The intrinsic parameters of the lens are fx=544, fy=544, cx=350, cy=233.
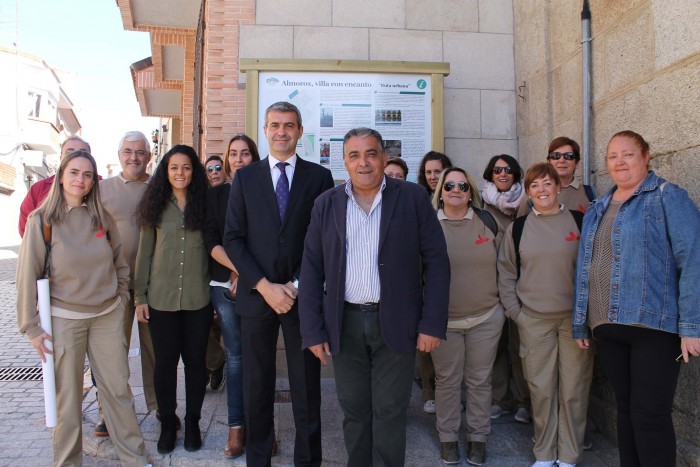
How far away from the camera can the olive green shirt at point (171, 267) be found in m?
3.61

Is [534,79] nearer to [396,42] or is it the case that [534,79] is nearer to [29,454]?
[396,42]

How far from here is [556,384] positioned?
3607 mm

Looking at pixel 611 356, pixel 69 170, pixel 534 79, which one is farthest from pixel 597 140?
pixel 69 170

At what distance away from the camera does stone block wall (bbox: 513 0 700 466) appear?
3291 millimetres

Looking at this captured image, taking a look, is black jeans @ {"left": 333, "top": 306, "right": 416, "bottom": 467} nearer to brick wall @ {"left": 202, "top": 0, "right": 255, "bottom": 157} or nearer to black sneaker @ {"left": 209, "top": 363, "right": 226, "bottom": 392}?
black sneaker @ {"left": 209, "top": 363, "right": 226, "bottom": 392}

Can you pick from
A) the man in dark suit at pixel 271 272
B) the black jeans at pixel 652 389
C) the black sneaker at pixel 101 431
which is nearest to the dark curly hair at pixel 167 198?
the man in dark suit at pixel 271 272

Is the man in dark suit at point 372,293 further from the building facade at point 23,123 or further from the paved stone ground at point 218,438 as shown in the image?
the building facade at point 23,123

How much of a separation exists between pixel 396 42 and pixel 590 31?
6.31ft

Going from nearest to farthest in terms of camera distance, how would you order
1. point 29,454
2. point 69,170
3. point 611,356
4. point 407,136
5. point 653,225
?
point 653,225 < point 611,356 < point 69,170 < point 29,454 < point 407,136

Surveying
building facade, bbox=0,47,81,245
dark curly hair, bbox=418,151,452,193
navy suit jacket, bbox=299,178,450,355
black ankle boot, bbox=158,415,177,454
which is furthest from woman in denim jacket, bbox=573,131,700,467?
building facade, bbox=0,47,81,245

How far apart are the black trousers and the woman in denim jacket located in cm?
171

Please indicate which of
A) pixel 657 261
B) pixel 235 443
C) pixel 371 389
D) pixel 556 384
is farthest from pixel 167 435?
Answer: pixel 657 261

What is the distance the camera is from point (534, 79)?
5328 millimetres

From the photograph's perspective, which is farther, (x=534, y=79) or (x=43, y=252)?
(x=534, y=79)
